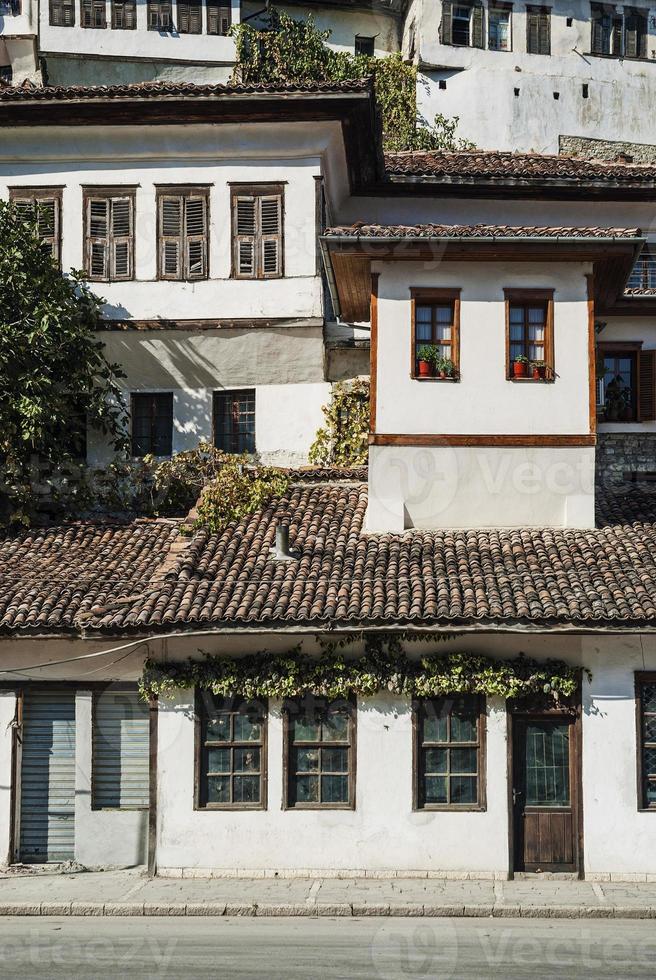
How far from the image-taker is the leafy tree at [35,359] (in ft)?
64.3

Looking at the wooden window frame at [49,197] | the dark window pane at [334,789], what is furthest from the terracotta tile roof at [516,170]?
the dark window pane at [334,789]

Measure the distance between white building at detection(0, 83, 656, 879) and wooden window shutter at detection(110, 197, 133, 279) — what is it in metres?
0.04

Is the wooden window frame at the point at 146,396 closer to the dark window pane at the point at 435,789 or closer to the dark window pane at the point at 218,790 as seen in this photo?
the dark window pane at the point at 218,790

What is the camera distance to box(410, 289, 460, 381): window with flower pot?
18.0m

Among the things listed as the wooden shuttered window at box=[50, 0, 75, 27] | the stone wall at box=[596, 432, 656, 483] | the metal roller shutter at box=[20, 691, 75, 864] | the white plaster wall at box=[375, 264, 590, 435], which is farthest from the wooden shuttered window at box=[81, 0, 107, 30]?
the metal roller shutter at box=[20, 691, 75, 864]

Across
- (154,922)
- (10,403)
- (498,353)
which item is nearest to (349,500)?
(498,353)

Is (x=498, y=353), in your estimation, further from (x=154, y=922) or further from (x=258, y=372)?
(x=154, y=922)

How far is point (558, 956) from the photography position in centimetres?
1176

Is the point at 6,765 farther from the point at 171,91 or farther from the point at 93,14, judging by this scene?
the point at 93,14

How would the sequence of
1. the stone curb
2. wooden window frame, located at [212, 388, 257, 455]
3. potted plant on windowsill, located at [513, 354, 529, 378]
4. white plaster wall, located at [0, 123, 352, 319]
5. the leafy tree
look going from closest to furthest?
the stone curb
potted plant on windowsill, located at [513, 354, 529, 378]
the leafy tree
white plaster wall, located at [0, 123, 352, 319]
wooden window frame, located at [212, 388, 257, 455]

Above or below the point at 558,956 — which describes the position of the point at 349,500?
above

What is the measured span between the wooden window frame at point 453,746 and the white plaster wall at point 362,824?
7cm

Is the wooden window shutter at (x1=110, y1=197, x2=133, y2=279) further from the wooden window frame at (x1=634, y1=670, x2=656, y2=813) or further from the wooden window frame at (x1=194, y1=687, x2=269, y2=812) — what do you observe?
the wooden window frame at (x1=634, y1=670, x2=656, y2=813)

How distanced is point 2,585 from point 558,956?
849cm
